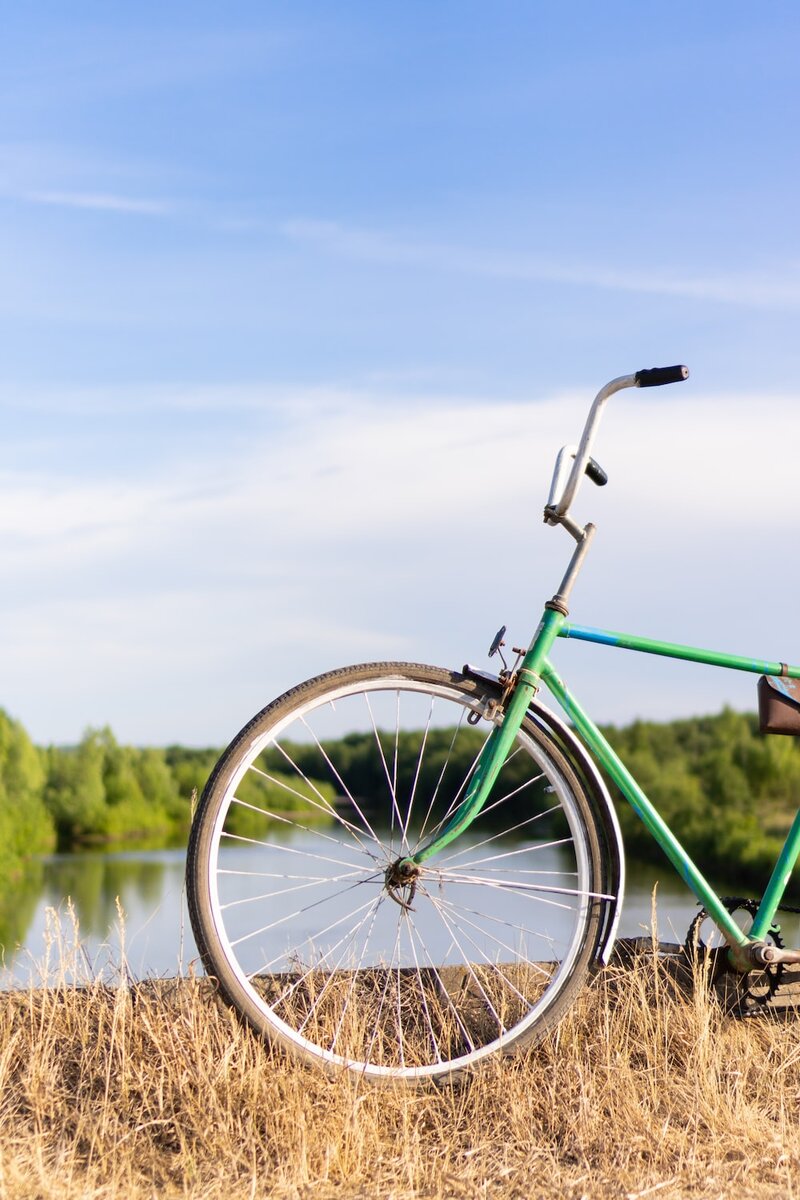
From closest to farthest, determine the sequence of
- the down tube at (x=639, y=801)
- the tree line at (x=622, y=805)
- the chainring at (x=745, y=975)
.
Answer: the down tube at (x=639, y=801)
the chainring at (x=745, y=975)
the tree line at (x=622, y=805)

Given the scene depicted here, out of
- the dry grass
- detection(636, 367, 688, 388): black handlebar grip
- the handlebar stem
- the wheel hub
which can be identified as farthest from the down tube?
detection(636, 367, 688, 388): black handlebar grip

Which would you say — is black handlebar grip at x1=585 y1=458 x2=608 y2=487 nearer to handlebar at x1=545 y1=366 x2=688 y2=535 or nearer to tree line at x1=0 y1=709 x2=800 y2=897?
handlebar at x1=545 y1=366 x2=688 y2=535

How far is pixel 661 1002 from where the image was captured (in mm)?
2795

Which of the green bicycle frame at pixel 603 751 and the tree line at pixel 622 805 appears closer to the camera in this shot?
the green bicycle frame at pixel 603 751

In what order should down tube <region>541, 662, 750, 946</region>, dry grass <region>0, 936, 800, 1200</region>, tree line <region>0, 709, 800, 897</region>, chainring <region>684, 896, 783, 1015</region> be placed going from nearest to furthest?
dry grass <region>0, 936, 800, 1200</region>
down tube <region>541, 662, 750, 946</region>
chainring <region>684, 896, 783, 1015</region>
tree line <region>0, 709, 800, 897</region>

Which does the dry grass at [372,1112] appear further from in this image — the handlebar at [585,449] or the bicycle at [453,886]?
the handlebar at [585,449]

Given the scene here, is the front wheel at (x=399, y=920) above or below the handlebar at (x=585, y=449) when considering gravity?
below

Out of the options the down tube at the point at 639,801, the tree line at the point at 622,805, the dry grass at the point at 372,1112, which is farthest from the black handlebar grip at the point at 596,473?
the tree line at the point at 622,805

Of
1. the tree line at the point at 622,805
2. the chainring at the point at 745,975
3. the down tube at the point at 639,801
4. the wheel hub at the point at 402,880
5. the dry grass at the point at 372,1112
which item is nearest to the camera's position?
the dry grass at the point at 372,1112

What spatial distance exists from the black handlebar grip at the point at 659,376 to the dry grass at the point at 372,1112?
1394 millimetres

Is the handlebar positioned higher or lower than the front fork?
higher

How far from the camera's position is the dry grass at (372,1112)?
218 cm

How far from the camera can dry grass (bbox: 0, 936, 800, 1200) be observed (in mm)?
2180

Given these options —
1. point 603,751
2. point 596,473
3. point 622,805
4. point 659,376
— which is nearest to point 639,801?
point 603,751
